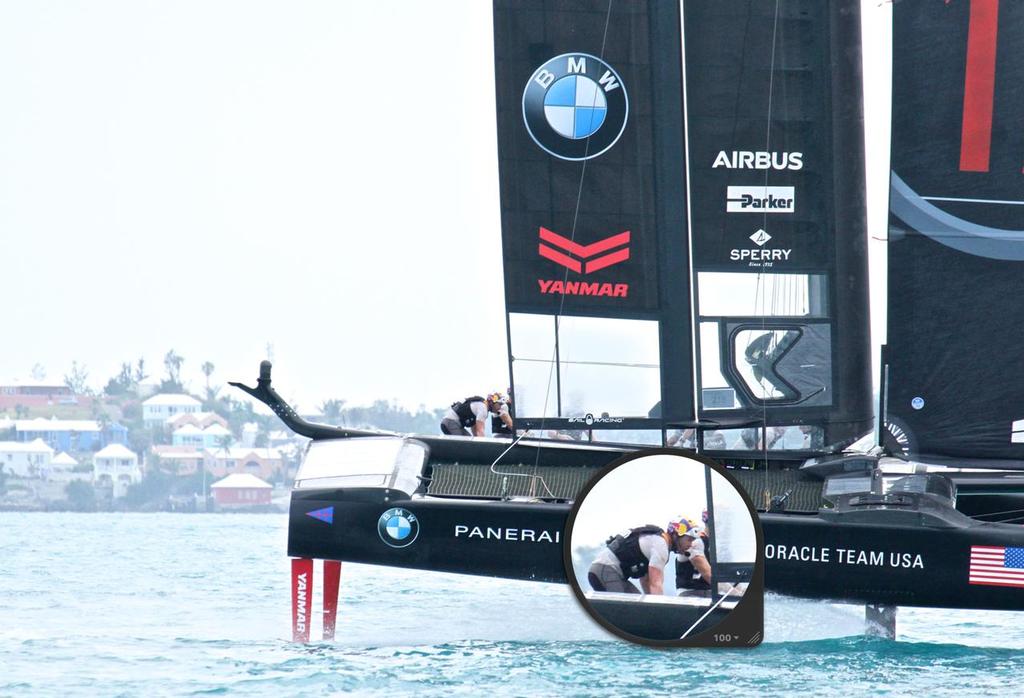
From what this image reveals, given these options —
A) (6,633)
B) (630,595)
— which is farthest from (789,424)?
(6,633)

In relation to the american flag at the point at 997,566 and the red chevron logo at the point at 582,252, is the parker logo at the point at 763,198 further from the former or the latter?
the american flag at the point at 997,566

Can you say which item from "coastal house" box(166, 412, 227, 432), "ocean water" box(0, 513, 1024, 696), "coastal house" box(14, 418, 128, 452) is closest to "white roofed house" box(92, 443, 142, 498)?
"coastal house" box(14, 418, 128, 452)

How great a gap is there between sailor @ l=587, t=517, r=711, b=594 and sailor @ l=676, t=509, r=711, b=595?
1 cm

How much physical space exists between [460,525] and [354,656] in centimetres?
97

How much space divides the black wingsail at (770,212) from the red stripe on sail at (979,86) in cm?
87

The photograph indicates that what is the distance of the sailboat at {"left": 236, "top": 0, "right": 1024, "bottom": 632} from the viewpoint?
9.93m

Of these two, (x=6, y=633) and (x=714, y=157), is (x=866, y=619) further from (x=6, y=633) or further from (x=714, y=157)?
(x=6, y=633)

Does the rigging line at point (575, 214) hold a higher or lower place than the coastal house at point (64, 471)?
higher

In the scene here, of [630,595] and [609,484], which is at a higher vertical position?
[609,484]

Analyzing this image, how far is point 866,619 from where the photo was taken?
33.9 ft

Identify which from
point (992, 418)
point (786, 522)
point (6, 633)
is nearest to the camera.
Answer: point (786, 522)

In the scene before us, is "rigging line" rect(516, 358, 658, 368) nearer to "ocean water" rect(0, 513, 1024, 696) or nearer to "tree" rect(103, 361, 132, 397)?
"ocean water" rect(0, 513, 1024, 696)

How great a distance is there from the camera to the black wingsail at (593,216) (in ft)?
33.9

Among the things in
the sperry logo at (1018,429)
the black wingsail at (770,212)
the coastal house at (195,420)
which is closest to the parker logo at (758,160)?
the black wingsail at (770,212)
